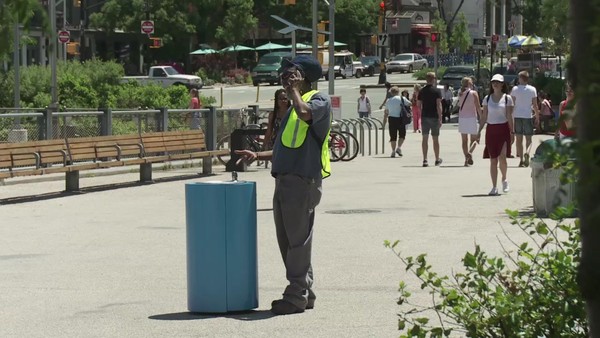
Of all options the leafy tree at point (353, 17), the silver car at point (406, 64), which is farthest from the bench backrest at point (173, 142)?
the leafy tree at point (353, 17)

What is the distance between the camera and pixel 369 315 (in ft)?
30.0

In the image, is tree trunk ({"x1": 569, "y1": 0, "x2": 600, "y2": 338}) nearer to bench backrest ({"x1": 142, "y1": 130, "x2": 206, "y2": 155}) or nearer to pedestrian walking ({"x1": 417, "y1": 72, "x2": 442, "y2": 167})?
bench backrest ({"x1": 142, "y1": 130, "x2": 206, "y2": 155})

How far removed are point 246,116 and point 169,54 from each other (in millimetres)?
58691

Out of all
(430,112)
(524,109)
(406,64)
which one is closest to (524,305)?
(524,109)

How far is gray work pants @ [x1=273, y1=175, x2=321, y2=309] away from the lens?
9.12 metres

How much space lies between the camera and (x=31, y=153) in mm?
19234

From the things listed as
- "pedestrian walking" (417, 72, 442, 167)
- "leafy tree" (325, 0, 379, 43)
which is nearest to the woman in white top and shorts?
"pedestrian walking" (417, 72, 442, 167)

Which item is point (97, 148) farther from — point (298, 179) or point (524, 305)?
point (524, 305)

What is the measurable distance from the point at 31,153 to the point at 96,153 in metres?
1.83

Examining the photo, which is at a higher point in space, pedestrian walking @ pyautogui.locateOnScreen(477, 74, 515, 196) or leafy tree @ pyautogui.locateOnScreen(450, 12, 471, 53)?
leafy tree @ pyautogui.locateOnScreen(450, 12, 471, 53)

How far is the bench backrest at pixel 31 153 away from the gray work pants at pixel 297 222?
10.2 meters

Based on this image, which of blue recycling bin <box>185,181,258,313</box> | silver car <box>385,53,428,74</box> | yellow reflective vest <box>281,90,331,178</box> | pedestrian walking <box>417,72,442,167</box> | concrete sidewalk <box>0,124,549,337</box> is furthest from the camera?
silver car <box>385,53,428,74</box>

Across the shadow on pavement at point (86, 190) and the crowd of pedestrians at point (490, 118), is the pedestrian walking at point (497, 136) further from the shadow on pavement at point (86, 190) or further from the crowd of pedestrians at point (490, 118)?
the shadow on pavement at point (86, 190)

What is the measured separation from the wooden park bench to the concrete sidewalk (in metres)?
0.43
